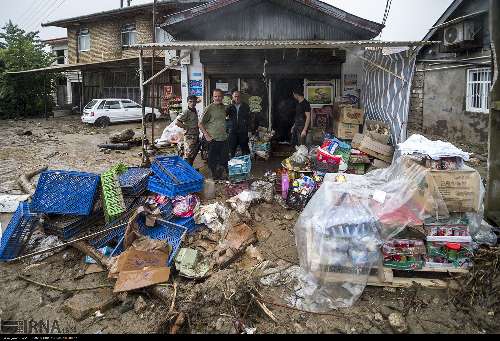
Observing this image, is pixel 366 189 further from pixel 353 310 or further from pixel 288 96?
pixel 288 96

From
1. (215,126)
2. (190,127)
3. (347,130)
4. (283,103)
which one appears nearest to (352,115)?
(347,130)

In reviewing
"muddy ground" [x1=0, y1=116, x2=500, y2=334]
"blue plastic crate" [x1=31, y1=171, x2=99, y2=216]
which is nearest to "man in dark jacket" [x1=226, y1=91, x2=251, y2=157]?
"muddy ground" [x1=0, y1=116, x2=500, y2=334]

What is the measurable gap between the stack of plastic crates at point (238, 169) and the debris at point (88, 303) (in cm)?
337

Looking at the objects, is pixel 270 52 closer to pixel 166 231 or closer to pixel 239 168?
pixel 239 168

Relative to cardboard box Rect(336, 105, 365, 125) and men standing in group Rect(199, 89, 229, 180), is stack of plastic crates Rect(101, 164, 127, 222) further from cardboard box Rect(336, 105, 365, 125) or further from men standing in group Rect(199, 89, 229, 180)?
cardboard box Rect(336, 105, 365, 125)

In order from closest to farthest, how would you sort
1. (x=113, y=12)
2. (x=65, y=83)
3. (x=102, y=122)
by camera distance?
(x=102, y=122), (x=113, y=12), (x=65, y=83)

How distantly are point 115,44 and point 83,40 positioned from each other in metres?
3.08

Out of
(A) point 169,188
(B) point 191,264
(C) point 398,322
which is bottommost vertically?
(C) point 398,322

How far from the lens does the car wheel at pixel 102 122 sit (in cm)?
1797

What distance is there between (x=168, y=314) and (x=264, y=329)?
984 millimetres

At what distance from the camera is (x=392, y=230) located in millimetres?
3967

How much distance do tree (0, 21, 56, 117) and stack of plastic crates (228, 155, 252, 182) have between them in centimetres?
1935

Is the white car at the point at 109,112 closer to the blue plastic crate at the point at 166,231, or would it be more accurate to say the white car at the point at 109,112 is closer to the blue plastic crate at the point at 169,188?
the blue plastic crate at the point at 169,188

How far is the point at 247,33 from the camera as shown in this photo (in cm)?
960
